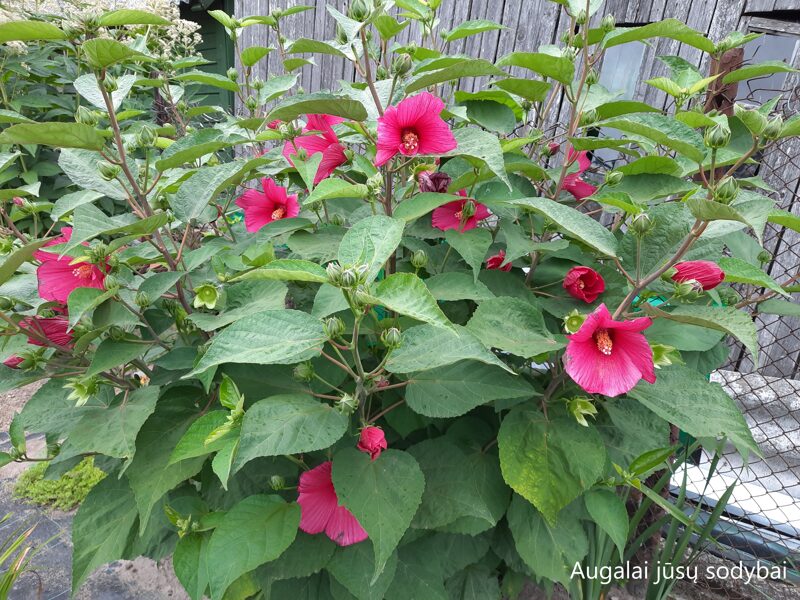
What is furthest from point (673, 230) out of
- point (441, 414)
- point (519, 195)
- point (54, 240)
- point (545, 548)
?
point (54, 240)

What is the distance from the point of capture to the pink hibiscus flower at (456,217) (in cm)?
82

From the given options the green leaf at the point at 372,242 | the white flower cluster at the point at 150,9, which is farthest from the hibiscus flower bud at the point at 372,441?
the white flower cluster at the point at 150,9

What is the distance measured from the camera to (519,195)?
0.82m

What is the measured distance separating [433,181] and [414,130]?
12cm

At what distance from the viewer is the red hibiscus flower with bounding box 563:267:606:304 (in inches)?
31.2

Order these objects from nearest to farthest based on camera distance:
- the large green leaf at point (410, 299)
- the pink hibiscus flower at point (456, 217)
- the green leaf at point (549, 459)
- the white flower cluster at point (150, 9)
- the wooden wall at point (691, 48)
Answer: the large green leaf at point (410, 299)
the green leaf at point (549, 459)
the pink hibiscus flower at point (456, 217)
the white flower cluster at point (150, 9)
the wooden wall at point (691, 48)

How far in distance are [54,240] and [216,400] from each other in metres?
0.36

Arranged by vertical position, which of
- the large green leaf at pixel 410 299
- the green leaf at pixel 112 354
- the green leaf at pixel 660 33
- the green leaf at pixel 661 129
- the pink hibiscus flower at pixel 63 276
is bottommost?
the green leaf at pixel 112 354

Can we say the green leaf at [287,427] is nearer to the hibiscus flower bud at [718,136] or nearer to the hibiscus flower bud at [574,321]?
the hibiscus flower bud at [574,321]

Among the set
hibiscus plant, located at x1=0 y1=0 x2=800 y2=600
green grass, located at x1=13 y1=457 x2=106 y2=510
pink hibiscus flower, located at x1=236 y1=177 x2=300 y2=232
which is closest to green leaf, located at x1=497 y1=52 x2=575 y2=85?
hibiscus plant, located at x1=0 y1=0 x2=800 y2=600

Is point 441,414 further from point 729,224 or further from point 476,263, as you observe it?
point 729,224

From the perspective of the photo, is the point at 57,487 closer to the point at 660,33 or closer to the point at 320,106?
the point at 320,106

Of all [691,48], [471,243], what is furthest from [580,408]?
[691,48]

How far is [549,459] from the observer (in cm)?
74
